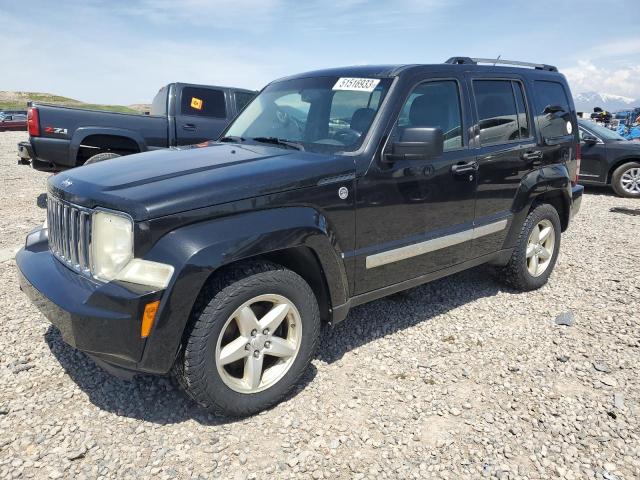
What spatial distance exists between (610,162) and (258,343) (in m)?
9.86

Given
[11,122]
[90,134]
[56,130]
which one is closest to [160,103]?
[90,134]

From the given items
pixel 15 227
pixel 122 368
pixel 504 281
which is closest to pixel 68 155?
pixel 15 227

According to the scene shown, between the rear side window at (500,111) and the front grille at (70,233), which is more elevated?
the rear side window at (500,111)

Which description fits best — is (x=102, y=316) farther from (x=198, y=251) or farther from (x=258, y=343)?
(x=258, y=343)

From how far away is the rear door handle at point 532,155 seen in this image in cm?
424

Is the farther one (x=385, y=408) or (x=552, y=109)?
(x=552, y=109)

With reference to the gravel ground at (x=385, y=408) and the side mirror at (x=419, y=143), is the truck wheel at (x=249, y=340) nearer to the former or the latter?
the gravel ground at (x=385, y=408)

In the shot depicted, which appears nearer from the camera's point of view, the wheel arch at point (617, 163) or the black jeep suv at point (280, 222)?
the black jeep suv at point (280, 222)

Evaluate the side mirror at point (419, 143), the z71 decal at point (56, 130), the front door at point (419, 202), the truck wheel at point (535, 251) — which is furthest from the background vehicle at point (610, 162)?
the z71 decal at point (56, 130)

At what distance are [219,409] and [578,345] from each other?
2.67 m

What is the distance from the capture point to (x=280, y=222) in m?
2.61

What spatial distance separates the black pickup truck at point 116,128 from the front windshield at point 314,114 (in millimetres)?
3123

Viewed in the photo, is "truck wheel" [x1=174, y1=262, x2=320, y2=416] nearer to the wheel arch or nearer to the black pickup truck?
the black pickup truck

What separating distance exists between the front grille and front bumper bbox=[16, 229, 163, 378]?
0.33 ft
